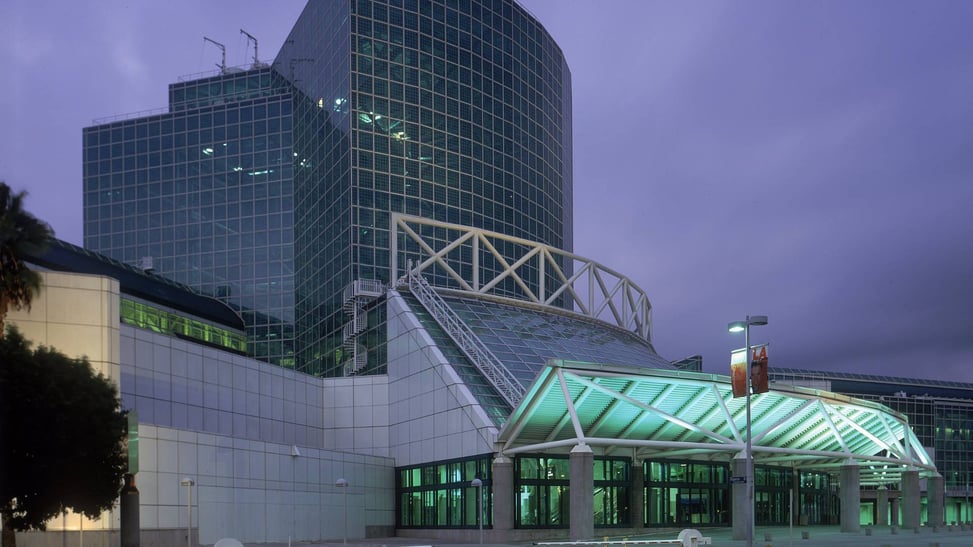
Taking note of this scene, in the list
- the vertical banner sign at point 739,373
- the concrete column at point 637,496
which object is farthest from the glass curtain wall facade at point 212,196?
the vertical banner sign at point 739,373

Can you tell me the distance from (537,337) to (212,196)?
5314 cm

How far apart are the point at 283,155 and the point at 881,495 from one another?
6657 centimetres

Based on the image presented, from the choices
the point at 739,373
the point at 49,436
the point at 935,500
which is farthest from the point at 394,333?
the point at 935,500

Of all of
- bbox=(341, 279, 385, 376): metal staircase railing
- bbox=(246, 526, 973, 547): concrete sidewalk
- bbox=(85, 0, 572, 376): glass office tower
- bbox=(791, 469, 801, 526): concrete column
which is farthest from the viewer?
bbox=(85, 0, 572, 376): glass office tower

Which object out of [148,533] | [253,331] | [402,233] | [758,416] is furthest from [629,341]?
[148,533]

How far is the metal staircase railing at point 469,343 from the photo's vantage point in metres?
58.4

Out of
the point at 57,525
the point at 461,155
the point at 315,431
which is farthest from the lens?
the point at 461,155

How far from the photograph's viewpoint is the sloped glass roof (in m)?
64.6

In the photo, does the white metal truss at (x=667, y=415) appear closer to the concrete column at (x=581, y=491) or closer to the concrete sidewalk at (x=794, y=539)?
the concrete column at (x=581, y=491)

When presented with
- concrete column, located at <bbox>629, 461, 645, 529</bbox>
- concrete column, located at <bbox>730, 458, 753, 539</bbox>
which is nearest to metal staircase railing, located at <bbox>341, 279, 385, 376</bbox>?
concrete column, located at <bbox>629, 461, 645, 529</bbox>

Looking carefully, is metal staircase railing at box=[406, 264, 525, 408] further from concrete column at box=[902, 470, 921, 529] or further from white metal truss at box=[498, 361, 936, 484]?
concrete column at box=[902, 470, 921, 529]

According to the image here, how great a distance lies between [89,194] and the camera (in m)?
115

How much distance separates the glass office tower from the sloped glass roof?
13746 millimetres

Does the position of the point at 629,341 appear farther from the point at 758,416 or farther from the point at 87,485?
the point at 87,485
